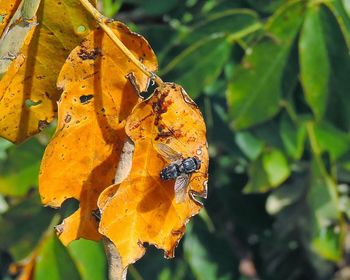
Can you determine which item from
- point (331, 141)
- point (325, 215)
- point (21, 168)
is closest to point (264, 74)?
point (331, 141)

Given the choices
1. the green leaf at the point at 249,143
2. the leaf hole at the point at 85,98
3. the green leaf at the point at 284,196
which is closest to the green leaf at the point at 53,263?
the green leaf at the point at 249,143

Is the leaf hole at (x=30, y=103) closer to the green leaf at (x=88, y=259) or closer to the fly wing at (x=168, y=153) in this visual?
the fly wing at (x=168, y=153)

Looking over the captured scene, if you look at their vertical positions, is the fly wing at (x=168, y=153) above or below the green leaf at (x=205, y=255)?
above

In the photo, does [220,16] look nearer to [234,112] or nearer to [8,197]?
[234,112]

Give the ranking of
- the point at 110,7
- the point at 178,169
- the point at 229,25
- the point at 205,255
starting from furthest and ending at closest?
the point at 205,255
the point at 110,7
the point at 229,25
the point at 178,169

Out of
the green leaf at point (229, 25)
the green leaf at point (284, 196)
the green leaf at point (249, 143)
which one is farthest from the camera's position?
the green leaf at point (284, 196)

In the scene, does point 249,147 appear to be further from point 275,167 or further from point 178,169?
point 178,169
